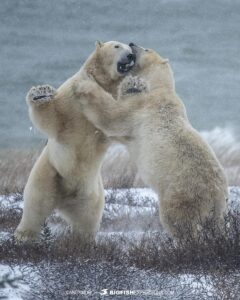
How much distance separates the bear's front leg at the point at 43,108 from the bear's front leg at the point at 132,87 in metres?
0.53

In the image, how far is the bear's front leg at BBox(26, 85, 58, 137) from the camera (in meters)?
5.28

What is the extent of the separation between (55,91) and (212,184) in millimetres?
1441

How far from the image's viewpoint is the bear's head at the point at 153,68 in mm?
5270

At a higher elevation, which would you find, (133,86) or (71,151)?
(133,86)

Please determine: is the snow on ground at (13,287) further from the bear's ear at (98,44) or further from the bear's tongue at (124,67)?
the bear's ear at (98,44)

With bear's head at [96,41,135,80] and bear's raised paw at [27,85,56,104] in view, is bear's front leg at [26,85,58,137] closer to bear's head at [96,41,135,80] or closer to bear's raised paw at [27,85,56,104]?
bear's raised paw at [27,85,56,104]

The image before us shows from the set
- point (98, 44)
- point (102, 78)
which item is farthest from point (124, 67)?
point (98, 44)

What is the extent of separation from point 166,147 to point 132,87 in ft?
2.02

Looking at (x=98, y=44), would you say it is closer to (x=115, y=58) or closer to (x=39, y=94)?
(x=115, y=58)

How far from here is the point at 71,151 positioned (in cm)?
532

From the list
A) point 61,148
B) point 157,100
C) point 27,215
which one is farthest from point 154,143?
point 27,215

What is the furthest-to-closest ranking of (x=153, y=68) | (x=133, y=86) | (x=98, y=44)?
(x=98, y=44)
(x=153, y=68)
(x=133, y=86)

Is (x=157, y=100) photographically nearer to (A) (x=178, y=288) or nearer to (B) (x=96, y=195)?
(B) (x=96, y=195)

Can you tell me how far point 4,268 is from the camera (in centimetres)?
430
